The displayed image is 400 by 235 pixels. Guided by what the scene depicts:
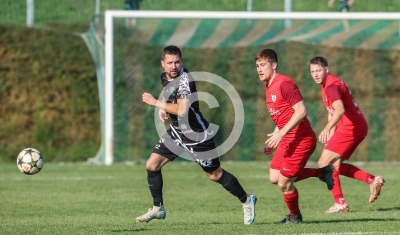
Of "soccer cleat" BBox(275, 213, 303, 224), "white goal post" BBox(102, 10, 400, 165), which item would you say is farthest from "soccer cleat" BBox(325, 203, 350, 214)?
Result: "white goal post" BBox(102, 10, 400, 165)

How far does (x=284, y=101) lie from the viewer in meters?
9.02

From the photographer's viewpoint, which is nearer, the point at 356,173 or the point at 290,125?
the point at 290,125

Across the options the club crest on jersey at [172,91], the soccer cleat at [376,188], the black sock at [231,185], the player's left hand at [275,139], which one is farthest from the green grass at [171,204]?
the club crest on jersey at [172,91]

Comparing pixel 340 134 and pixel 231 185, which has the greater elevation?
pixel 340 134

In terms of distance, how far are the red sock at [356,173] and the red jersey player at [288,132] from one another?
1.84m

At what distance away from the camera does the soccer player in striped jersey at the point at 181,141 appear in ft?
29.8

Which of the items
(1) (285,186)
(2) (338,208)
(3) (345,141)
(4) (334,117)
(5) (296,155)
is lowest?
(2) (338,208)

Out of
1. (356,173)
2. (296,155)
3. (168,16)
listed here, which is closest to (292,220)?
(296,155)

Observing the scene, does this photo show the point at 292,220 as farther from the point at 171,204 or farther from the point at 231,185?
the point at 171,204

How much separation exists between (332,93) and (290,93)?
160cm


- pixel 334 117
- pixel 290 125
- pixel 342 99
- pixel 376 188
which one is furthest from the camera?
pixel 342 99

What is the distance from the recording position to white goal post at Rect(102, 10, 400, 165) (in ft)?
60.2

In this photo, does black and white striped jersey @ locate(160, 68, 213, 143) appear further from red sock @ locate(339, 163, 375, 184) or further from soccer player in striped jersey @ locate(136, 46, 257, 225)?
red sock @ locate(339, 163, 375, 184)

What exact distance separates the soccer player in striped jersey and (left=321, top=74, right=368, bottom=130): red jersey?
71.2 inches
